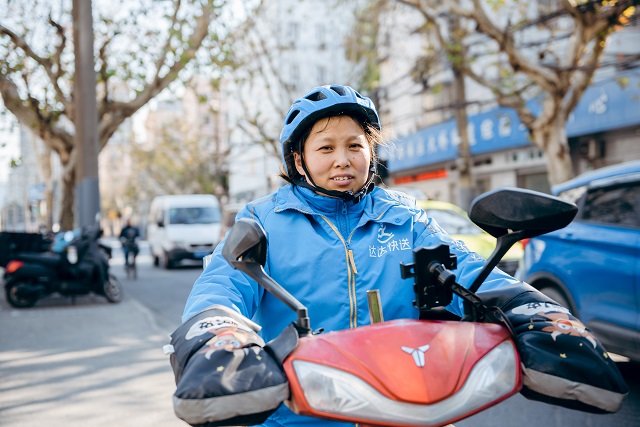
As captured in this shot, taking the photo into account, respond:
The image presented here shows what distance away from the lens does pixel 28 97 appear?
15641 millimetres

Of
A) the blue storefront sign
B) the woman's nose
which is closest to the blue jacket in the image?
the woman's nose

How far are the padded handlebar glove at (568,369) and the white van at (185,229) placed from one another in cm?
1785

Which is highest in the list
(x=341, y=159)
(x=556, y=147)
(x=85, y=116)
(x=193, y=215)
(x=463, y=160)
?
(x=85, y=116)

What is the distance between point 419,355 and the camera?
124 centimetres

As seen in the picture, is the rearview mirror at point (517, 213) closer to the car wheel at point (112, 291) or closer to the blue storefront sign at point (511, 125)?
the blue storefront sign at point (511, 125)

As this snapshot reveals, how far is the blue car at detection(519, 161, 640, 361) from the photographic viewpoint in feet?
17.0

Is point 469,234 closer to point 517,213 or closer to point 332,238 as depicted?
point 332,238

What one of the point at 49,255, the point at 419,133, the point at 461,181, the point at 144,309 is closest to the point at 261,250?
the point at 144,309

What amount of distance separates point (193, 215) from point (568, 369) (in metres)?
19.7

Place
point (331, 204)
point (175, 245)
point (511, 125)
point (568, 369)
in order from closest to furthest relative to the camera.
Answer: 1. point (568, 369)
2. point (331, 204)
3. point (175, 245)
4. point (511, 125)

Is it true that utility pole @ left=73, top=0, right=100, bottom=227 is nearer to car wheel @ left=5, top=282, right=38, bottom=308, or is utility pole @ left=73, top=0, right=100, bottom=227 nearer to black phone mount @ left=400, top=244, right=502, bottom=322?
car wheel @ left=5, top=282, right=38, bottom=308

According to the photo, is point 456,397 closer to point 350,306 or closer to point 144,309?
point 350,306

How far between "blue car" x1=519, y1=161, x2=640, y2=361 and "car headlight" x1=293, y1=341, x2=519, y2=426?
428 cm

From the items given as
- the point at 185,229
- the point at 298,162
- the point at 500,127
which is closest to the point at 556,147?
the point at 500,127
